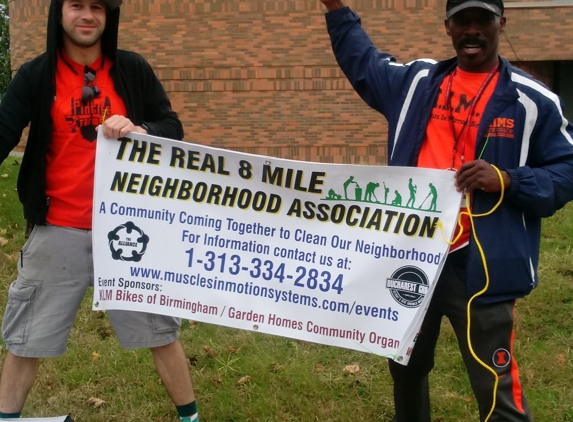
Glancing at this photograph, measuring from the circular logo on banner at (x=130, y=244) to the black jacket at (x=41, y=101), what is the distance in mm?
357

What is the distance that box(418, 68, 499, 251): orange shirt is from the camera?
2.63 m

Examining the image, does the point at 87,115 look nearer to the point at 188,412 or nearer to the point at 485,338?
the point at 188,412

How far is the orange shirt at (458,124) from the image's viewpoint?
2.63 metres

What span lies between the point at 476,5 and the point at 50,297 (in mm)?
2212

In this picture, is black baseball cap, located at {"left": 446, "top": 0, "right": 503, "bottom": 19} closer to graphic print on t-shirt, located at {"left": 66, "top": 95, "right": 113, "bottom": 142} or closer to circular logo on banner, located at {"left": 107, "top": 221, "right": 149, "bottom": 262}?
graphic print on t-shirt, located at {"left": 66, "top": 95, "right": 113, "bottom": 142}

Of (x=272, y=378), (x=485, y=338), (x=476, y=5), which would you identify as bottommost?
(x=272, y=378)

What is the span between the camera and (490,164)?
2541 mm

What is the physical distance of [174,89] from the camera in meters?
14.9

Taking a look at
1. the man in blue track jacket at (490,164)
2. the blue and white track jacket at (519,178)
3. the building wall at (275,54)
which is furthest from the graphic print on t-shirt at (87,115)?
the building wall at (275,54)

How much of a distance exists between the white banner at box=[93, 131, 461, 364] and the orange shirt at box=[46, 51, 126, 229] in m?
0.09

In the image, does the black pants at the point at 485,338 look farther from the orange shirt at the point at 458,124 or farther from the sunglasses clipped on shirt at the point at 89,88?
the sunglasses clipped on shirt at the point at 89,88

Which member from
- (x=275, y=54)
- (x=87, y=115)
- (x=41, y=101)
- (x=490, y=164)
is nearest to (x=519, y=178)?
(x=490, y=164)

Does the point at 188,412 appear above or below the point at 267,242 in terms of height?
below

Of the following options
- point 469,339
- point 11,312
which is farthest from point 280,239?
point 11,312
